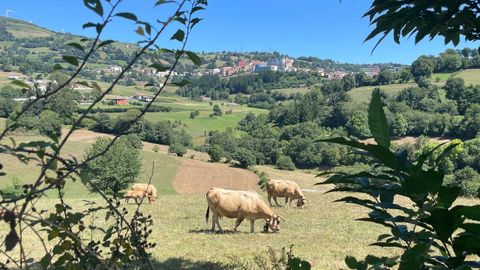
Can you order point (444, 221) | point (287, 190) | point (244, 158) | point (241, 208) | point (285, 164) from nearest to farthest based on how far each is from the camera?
1. point (444, 221)
2. point (241, 208)
3. point (287, 190)
4. point (244, 158)
5. point (285, 164)

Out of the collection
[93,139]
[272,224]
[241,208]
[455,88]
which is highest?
[455,88]

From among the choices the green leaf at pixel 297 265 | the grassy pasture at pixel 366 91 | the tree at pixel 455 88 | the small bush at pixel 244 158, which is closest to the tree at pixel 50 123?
the green leaf at pixel 297 265

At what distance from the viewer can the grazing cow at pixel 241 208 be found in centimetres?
1426

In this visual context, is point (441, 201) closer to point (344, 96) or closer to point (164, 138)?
point (164, 138)

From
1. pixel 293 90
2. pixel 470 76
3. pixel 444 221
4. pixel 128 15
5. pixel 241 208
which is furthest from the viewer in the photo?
pixel 293 90

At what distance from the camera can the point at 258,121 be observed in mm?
131125

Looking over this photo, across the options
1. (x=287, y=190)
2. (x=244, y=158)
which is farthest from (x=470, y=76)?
(x=287, y=190)

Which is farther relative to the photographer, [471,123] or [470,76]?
[470,76]

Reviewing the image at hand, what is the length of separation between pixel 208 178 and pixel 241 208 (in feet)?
175

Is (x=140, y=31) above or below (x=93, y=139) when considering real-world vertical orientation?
above

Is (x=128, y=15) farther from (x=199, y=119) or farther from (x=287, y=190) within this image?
(x=199, y=119)

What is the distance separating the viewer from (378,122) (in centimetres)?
121

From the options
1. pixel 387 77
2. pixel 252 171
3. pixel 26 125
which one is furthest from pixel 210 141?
pixel 26 125

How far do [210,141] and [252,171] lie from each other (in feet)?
90.8
